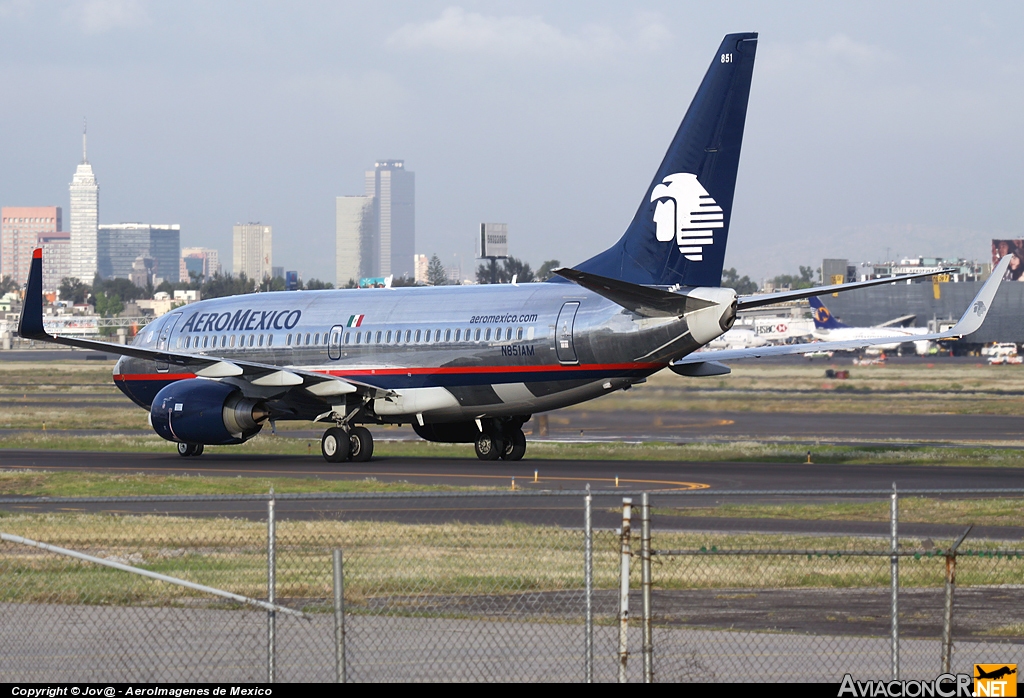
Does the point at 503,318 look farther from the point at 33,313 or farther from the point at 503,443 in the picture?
the point at 33,313

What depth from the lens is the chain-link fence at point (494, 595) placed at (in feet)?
40.6

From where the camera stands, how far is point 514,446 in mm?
36969

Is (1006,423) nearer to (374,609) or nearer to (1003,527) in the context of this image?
(1003,527)

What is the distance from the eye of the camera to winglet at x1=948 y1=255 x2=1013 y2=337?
34.5 metres

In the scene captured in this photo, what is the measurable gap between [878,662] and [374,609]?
5280 mm

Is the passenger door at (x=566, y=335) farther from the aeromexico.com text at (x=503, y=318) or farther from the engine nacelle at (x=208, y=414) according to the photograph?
the engine nacelle at (x=208, y=414)

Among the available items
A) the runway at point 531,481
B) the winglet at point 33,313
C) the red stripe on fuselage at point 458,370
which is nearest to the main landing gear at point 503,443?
the runway at point 531,481

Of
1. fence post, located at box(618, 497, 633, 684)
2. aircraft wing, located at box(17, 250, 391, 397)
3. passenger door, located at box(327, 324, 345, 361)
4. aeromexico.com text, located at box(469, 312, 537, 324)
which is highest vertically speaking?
aeromexico.com text, located at box(469, 312, 537, 324)

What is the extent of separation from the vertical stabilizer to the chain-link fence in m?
8.20

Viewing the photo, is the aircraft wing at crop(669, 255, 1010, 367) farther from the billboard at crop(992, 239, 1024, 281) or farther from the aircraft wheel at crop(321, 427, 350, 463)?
the billboard at crop(992, 239, 1024, 281)

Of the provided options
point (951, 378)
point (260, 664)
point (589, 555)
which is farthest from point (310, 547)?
point (951, 378)

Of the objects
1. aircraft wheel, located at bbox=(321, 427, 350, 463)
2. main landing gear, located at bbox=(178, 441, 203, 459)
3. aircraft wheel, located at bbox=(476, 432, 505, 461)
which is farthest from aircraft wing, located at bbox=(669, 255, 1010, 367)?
main landing gear, located at bbox=(178, 441, 203, 459)

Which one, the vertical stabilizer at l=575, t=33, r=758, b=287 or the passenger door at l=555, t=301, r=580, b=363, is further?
the passenger door at l=555, t=301, r=580, b=363

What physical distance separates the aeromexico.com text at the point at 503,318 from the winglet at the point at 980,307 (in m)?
10.2
